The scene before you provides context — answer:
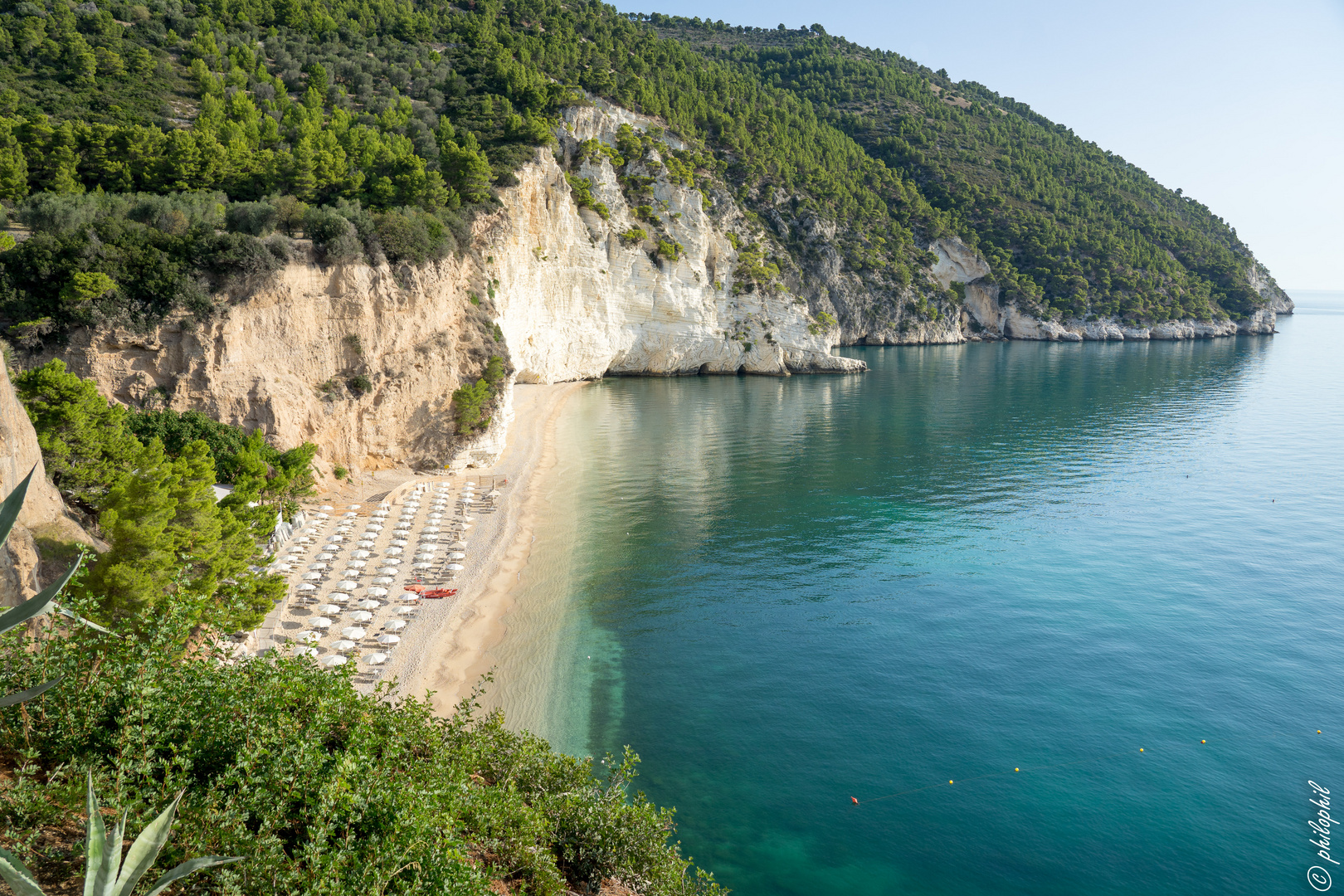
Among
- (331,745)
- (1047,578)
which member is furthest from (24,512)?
(1047,578)

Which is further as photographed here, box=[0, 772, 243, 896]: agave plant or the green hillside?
the green hillside

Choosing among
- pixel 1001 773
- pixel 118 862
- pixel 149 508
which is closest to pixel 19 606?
pixel 118 862

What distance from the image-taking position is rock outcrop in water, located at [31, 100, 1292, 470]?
3428 centimetres

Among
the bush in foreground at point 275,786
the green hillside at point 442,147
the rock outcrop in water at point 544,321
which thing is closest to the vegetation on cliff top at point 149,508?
the bush in foreground at point 275,786

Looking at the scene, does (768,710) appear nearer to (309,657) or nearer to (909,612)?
(909,612)

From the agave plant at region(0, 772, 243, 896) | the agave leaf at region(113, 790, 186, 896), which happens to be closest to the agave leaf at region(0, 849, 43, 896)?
the agave plant at region(0, 772, 243, 896)

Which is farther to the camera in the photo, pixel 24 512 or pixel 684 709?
pixel 684 709

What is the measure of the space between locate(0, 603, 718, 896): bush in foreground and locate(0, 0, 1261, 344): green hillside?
29.4m

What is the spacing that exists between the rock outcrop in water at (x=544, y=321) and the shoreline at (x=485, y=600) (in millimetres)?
3893

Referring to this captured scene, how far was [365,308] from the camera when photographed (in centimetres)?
3956

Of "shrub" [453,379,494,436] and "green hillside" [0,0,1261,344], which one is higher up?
"green hillside" [0,0,1261,344]

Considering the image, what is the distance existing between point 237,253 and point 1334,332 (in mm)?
238243

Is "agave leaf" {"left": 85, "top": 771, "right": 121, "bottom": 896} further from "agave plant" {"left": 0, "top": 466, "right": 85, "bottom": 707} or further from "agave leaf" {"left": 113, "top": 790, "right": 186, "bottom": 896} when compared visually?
"agave plant" {"left": 0, "top": 466, "right": 85, "bottom": 707}

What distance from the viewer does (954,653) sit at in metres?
25.5
